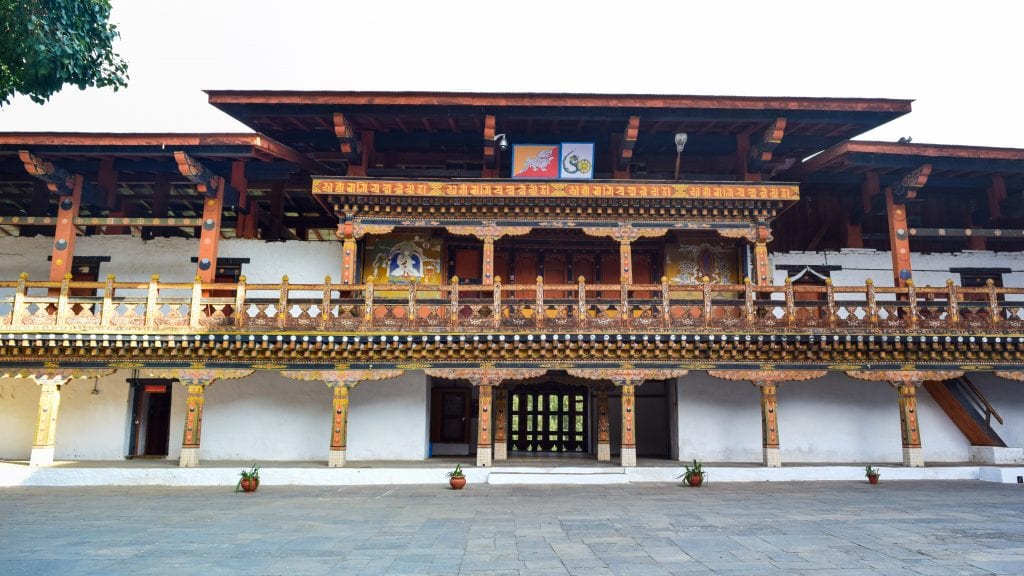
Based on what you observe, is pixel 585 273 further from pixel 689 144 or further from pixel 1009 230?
pixel 1009 230

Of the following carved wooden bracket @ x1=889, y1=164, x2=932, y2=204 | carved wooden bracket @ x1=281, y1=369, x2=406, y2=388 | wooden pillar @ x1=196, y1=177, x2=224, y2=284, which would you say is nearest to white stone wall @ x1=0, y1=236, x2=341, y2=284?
wooden pillar @ x1=196, y1=177, x2=224, y2=284

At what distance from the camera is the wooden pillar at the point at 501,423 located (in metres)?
16.2

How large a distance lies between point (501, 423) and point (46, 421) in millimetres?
11169

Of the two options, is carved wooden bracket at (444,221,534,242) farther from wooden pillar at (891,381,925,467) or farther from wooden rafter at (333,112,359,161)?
wooden pillar at (891,381,925,467)

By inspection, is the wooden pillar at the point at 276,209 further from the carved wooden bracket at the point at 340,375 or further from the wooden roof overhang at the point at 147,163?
the carved wooden bracket at the point at 340,375

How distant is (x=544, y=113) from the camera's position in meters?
16.0

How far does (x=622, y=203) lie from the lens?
52.6 ft

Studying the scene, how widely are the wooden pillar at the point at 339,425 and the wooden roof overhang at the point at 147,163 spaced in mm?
6555

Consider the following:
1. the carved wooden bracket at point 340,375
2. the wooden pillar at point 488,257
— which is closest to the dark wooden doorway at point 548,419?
the wooden pillar at point 488,257

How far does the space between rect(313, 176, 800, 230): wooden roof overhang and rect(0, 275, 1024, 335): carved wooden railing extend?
207cm

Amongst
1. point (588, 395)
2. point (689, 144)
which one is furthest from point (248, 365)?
point (689, 144)

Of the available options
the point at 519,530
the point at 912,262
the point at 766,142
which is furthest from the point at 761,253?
the point at 519,530

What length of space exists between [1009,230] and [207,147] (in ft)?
73.9

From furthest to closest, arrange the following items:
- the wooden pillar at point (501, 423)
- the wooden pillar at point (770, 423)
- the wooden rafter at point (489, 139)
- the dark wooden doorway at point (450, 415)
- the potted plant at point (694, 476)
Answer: the dark wooden doorway at point (450, 415) → the wooden pillar at point (501, 423) → the wooden rafter at point (489, 139) → the wooden pillar at point (770, 423) → the potted plant at point (694, 476)
